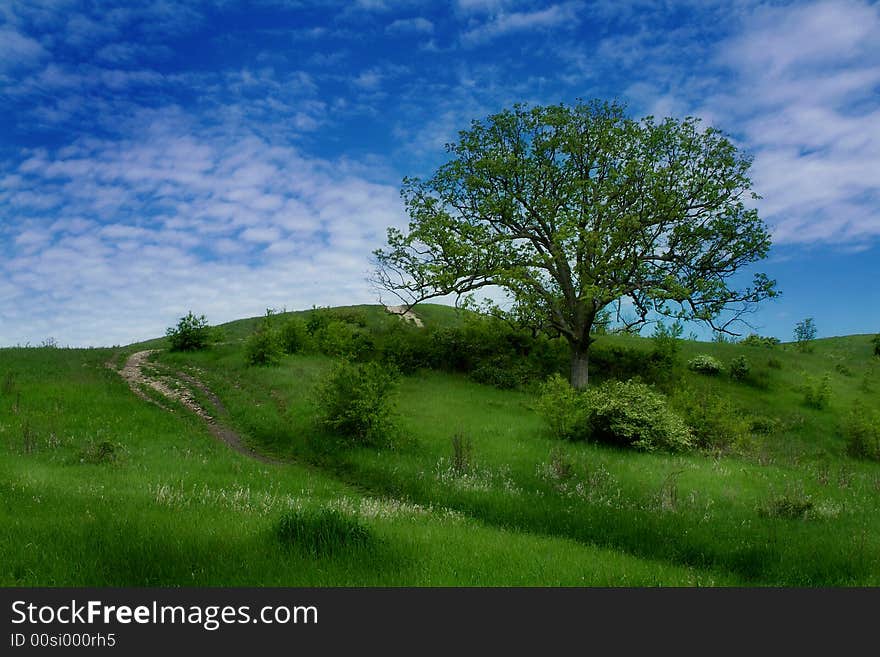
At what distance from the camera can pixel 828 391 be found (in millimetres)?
34594

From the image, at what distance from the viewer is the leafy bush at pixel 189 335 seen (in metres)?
38.7

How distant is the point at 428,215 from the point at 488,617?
28.3 meters

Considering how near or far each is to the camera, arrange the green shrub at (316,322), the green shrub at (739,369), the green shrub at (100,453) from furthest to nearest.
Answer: the green shrub at (316,322), the green shrub at (739,369), the green shrub at (100,453)

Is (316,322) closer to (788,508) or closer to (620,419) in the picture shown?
(620,419)

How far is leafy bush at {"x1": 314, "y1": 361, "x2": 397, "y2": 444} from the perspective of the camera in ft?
61.5

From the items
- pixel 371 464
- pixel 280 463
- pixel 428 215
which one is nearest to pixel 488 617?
pixel 371 464

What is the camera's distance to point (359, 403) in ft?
61.4

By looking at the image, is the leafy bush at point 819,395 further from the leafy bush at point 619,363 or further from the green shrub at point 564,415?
the green shrub at point 564,415

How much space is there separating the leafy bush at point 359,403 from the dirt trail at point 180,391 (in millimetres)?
2553

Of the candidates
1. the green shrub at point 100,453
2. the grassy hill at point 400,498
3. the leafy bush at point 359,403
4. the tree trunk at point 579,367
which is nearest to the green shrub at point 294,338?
the grassy hill at point 400,498

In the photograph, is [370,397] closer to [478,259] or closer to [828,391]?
[478,259]

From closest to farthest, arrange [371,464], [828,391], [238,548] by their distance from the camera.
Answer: [238,548], [371,464], [828,391]

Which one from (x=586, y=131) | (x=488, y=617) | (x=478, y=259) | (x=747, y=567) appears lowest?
(x=747, y=567)

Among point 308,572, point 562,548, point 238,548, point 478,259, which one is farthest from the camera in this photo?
point 478,259
